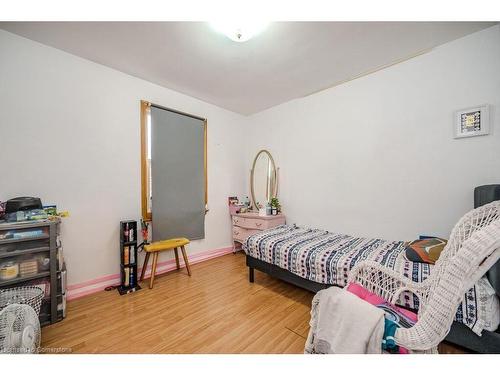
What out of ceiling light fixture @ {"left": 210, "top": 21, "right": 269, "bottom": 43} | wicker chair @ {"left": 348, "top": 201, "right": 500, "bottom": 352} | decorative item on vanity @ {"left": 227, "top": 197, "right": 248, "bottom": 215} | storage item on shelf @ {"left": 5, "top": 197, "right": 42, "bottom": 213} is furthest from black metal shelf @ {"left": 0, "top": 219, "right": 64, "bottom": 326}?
wicker chair @ {"left": 348, "top": 201, "right": 500, "bottom": 352}

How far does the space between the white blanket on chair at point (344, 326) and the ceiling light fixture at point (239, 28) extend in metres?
2.07

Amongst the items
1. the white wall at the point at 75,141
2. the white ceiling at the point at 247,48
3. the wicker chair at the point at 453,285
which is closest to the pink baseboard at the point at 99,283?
the white wall at the point at 75,141

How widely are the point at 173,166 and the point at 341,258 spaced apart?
7.85 ft

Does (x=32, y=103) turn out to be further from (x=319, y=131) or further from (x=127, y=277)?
(x=319, y=131)

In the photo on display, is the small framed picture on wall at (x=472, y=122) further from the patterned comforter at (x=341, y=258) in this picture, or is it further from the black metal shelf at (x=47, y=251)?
the black metal shelf at (x=47, y=251)

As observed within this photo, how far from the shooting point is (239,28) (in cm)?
172

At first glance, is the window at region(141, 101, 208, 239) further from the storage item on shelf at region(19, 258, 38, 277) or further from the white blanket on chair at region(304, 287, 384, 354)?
the white blanket on chair at region(304, 287, 384, 354)

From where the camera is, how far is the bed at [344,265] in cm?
113

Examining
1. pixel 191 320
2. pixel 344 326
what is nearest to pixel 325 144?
pixel 344 326

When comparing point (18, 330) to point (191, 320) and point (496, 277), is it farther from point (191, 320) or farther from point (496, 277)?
point (496, 277)

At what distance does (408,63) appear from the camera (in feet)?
7.16

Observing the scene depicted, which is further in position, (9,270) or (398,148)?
(398,148)
